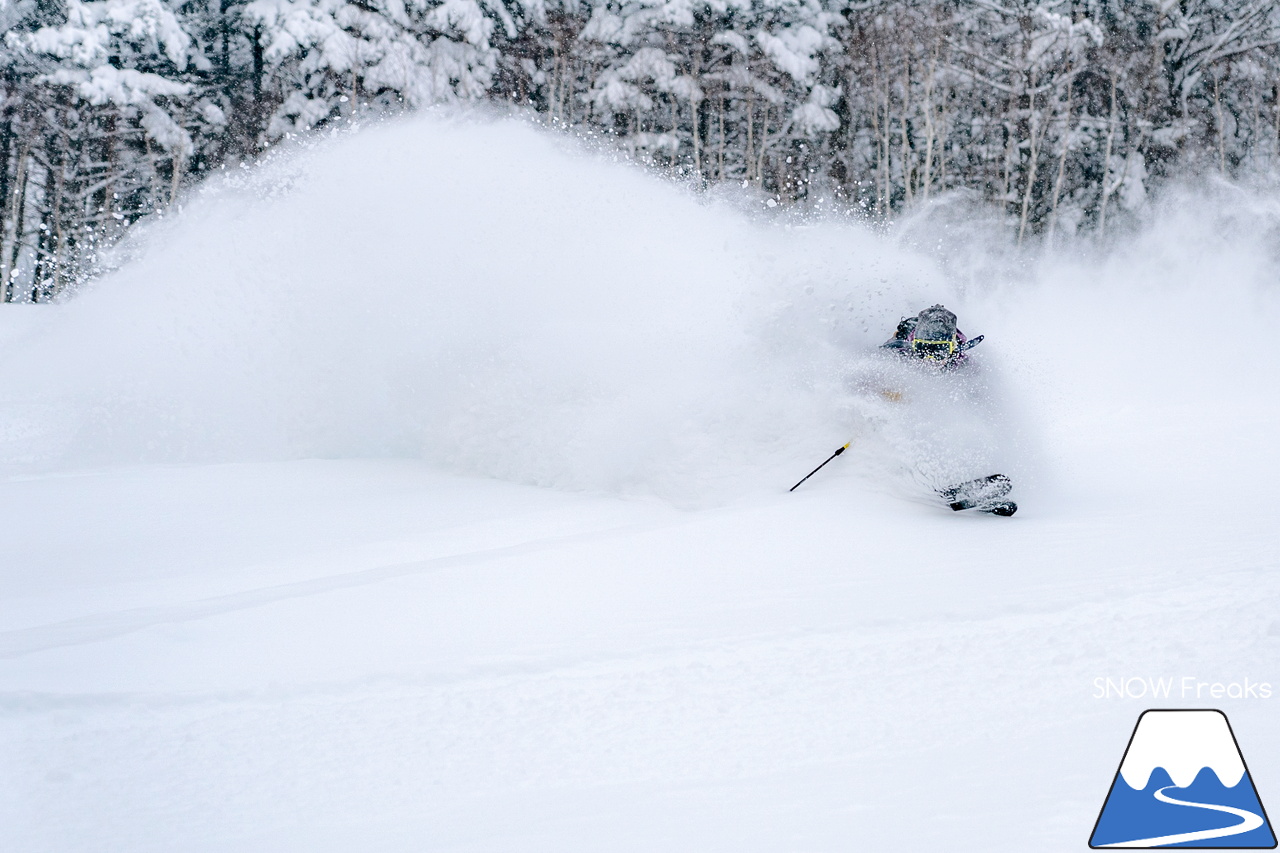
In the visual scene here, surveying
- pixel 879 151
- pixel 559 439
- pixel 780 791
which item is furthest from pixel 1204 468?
pixel 879 151

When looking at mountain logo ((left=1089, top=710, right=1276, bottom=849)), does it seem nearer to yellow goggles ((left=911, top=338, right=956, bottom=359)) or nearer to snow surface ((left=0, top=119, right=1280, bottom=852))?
snow surface ((left=0, top=119, right=1280, bottom=852))

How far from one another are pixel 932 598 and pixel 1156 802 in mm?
1787

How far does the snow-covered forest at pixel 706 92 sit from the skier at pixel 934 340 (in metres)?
14.7

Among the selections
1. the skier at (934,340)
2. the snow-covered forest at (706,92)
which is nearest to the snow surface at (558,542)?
the skier at (934,340)

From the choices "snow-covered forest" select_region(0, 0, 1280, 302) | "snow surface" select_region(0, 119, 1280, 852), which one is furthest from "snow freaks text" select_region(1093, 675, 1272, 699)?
"snow-covered forest" select_region(0, 0, 1280, 302)

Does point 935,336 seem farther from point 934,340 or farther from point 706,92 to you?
point 706,92

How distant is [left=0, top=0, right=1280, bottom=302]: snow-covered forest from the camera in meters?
20.9

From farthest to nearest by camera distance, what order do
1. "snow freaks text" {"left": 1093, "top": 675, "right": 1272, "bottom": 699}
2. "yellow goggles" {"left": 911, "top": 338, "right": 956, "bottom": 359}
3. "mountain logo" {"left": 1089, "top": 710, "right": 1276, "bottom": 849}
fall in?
"yellow goggles" {"left": 911, "top": 338, "right": 956, "bottom": 359}
"snow freaks text" {"left": 1093, "top": 675, "right": 1272, "bottom": 699}
"mountain logo" {"left": 1089, "top": 710, "right": 1276, "bottom": 849}

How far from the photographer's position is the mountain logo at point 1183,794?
2.60m

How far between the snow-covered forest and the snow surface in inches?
448

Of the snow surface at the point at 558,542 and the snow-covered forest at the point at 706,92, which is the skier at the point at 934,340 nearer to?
the snow surface at the point at 558,542

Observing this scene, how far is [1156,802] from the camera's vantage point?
2.75 m

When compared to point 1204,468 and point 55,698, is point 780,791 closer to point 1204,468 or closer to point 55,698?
point 55,698

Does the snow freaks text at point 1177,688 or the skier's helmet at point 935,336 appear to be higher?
the skier's helmet at point 935,336
